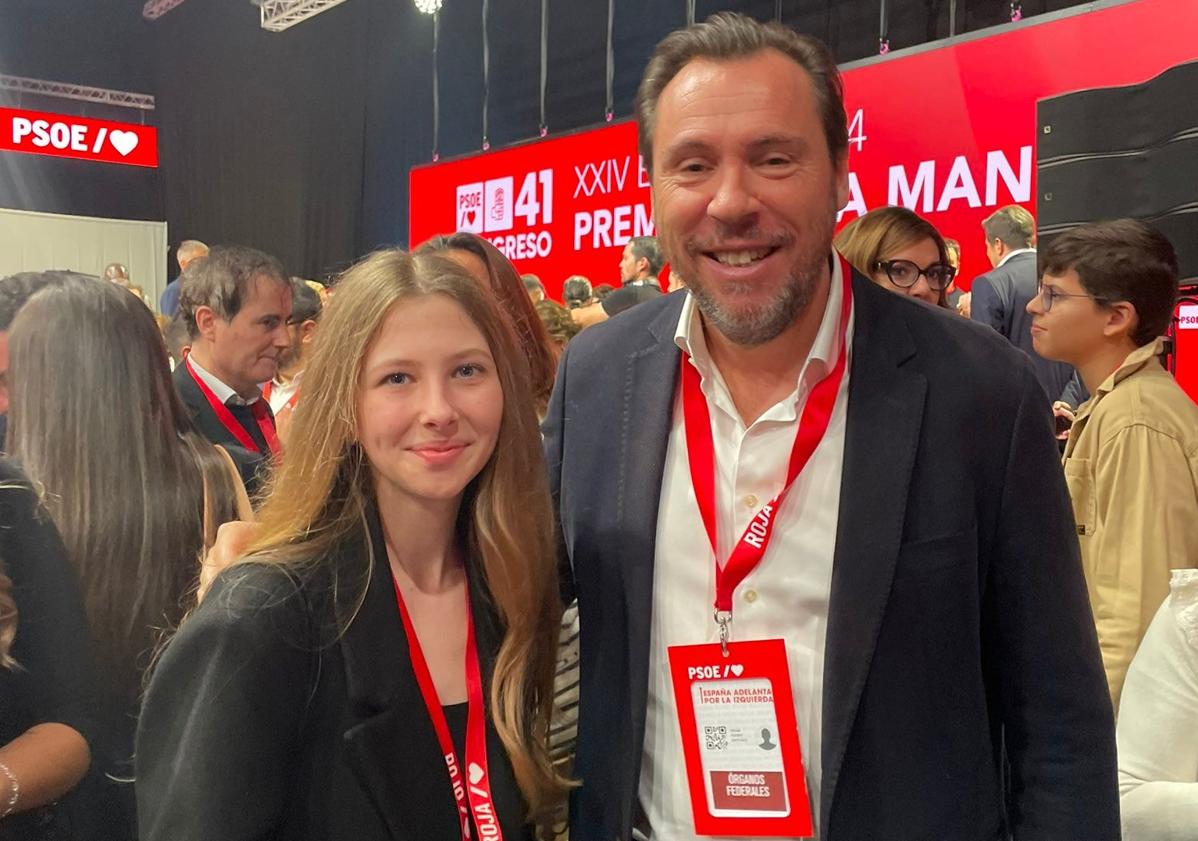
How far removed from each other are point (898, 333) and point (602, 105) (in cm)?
787

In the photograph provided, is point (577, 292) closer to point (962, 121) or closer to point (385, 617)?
point (962, 121)

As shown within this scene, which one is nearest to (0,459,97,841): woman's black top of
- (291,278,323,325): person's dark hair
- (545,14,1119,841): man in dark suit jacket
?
(545,14,1119,841): man in dark suit jacket

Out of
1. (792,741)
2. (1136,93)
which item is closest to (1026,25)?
(1136,93)

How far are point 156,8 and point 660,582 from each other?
13479 millimetres

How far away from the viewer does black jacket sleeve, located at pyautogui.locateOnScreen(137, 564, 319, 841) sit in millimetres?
1190

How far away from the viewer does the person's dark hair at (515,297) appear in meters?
2.75

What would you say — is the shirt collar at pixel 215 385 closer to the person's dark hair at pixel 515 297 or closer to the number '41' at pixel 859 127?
the person's dark hair at pixel 515 297

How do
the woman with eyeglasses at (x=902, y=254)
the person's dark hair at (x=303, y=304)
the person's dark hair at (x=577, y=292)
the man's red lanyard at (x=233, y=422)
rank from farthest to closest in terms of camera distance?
the person's dark hair at (x=577, y=292) < the person's dark hair at (x=303, y=304) < the man's red lanyard at (x=233, y=422) < the woman with eyeglasses at (x=902, y=254)

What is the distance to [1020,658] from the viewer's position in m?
1.39

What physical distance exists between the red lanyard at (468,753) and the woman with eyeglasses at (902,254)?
1.94 m

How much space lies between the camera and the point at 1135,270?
272cm

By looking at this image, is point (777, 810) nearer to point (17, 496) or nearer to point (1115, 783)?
point (1115, 783)

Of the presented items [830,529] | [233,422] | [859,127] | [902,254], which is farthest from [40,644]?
[859,127]

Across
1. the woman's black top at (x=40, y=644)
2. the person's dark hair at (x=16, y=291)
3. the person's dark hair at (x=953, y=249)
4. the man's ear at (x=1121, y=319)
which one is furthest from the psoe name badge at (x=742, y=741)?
the person's dark hair at (x=953, y=249)
